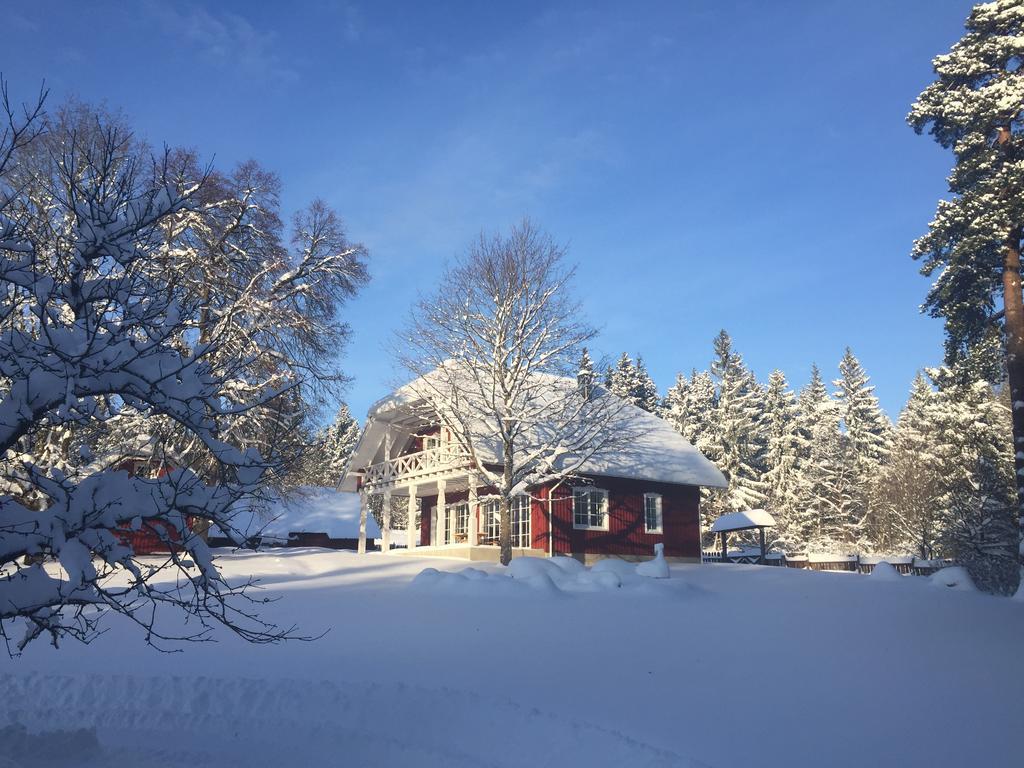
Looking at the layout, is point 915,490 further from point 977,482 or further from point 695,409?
point 695,409

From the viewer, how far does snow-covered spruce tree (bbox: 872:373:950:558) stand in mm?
31250

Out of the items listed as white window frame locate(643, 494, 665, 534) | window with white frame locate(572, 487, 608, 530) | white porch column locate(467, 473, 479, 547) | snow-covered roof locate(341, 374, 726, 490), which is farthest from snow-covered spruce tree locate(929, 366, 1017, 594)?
white porch column locate(467, 473, 479, 547)

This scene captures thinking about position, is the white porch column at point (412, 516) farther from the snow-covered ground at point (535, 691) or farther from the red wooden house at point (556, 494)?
the snow-covered ground at point (535, 691)

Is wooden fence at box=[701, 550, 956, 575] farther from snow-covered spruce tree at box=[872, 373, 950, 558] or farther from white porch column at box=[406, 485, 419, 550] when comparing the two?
white porch column at box=[406, 485, 419, 550]

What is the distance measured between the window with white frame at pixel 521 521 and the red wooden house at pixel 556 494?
0.03 metres

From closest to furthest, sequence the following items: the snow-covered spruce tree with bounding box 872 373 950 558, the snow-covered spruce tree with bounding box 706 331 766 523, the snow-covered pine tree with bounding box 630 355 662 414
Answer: the snow-covered spruce tree with bounding box 872 373 950 558
the snow-covered spruce tree with bounding box 706 331 766 523
the snow-covered pine tree with bounding box 630 355 662 414

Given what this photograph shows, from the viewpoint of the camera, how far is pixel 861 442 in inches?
1969

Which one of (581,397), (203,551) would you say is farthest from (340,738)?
(581,397)

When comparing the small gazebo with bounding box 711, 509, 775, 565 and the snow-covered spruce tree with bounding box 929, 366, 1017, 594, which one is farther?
the small gazebo with bounding box 711, 509, 775, 565

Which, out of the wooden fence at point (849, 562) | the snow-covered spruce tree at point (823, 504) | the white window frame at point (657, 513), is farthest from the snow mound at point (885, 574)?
the snow-covered spruce tree at point (823, 504)

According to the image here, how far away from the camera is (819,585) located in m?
17.4

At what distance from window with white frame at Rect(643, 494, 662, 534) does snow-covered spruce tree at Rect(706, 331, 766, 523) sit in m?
A: 22.6

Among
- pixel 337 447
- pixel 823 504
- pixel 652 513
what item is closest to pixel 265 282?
pixel 652 513

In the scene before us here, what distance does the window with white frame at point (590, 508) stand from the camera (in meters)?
25.2
